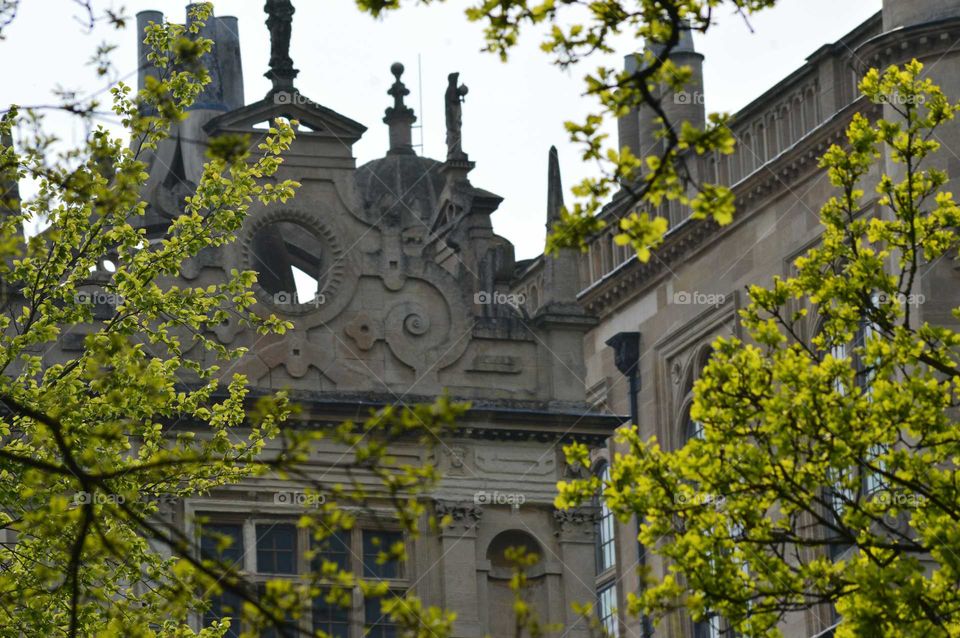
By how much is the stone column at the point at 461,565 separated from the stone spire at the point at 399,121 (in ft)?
35.6

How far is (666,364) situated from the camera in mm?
49406

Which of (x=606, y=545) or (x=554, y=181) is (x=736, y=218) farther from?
(x=606, y=545)

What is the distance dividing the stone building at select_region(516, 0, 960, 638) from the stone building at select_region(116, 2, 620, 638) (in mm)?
1567

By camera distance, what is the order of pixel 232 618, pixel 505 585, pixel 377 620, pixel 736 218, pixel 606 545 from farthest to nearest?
pixel 606 545 → pixel 736 218 → pixel 505 585 → pixel 377 620 → pixel 232 618

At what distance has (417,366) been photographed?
1479 inches

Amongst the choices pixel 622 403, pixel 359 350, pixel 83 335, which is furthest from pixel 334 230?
pixel 622 403

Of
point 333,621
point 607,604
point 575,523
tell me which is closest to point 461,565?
point 575,523

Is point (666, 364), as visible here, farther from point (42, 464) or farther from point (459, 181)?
point (42, 464)

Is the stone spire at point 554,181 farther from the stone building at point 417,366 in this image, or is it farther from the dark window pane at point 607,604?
the dark window pane at point 607,604

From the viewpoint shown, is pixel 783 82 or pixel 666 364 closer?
pixel 783 82

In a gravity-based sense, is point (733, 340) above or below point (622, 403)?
below

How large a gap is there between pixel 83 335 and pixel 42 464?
23361 millimetres

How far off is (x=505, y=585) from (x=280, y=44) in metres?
8.97

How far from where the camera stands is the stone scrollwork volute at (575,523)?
123 feet
